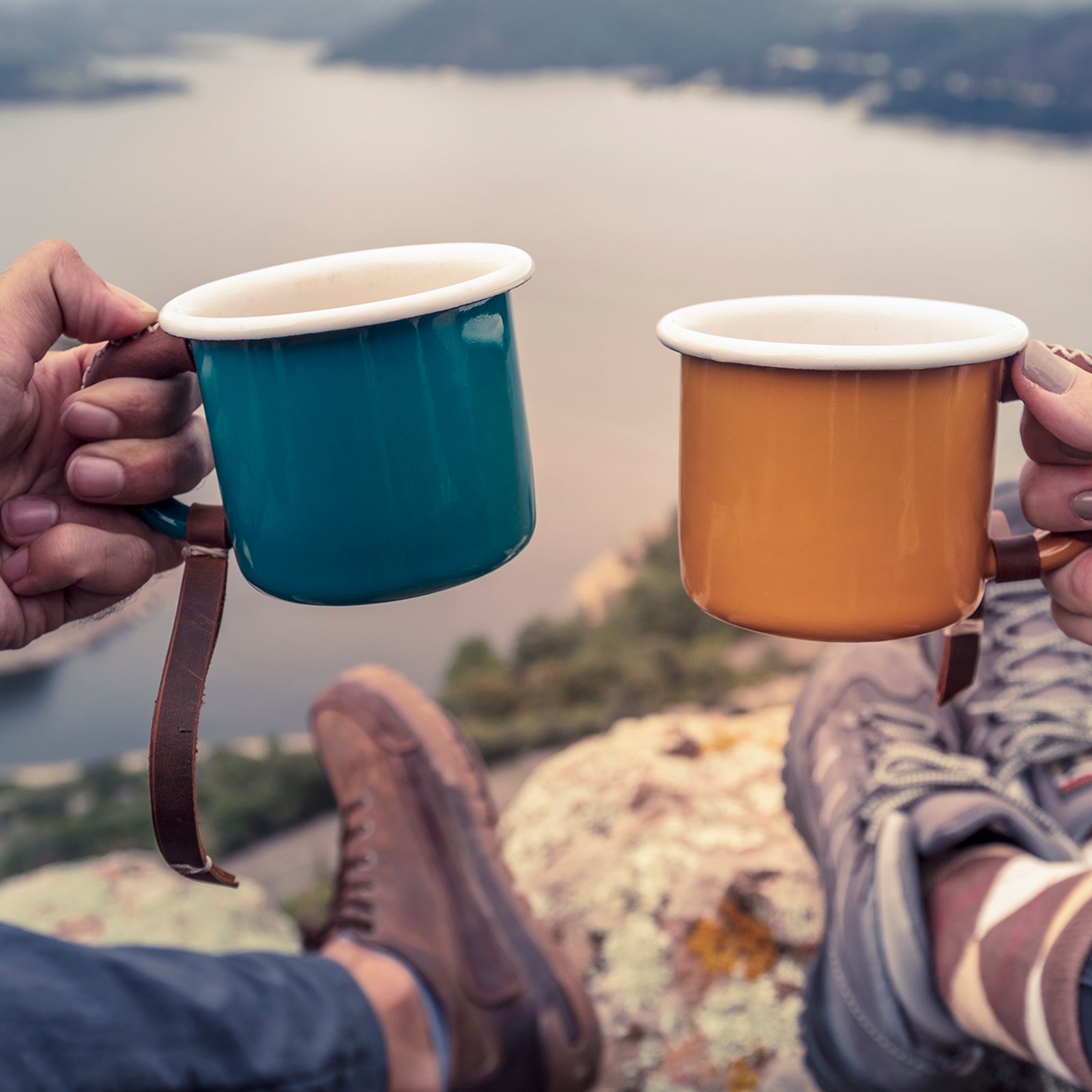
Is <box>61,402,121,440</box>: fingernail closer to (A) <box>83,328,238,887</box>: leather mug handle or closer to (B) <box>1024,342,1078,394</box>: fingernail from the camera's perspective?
(A) <box>83,328,238,887</box>: leather mug handle

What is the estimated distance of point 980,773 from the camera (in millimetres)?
1271

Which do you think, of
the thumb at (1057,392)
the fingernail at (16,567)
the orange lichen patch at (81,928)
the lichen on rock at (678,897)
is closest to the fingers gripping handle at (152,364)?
the fingernail at (16,567)

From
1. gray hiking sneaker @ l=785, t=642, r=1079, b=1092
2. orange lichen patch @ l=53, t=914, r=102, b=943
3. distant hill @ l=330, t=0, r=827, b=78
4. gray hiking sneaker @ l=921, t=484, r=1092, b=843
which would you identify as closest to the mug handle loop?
gray hiking sneaker @ l=785, t=642, r=1079, b=1092

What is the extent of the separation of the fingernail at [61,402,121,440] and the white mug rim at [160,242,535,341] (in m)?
0.14

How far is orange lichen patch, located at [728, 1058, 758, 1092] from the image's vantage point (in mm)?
1263

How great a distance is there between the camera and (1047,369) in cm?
68

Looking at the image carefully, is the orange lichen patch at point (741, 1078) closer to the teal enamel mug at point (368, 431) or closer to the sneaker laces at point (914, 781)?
the sneaker laces at point (914, 781)

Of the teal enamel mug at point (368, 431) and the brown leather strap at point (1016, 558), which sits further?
the brown leather strap at point (1016, 558)

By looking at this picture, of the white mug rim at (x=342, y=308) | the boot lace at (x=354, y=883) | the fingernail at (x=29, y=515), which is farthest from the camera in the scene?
the boot lace at (x=354, y=883)

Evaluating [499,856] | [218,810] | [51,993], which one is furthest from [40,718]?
[51,993]

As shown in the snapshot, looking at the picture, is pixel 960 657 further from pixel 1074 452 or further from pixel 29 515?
pixel 29 515

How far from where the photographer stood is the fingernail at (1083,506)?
2.38 feet

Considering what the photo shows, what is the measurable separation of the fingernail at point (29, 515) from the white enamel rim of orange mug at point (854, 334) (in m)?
0.53

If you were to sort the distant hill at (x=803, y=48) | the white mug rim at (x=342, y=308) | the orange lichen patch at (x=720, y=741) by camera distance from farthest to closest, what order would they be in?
the distant hill at (x=803, y=48) < the orange lichen patch at (x=720, y=741) < the white mug rim at (x=342, y=308)
